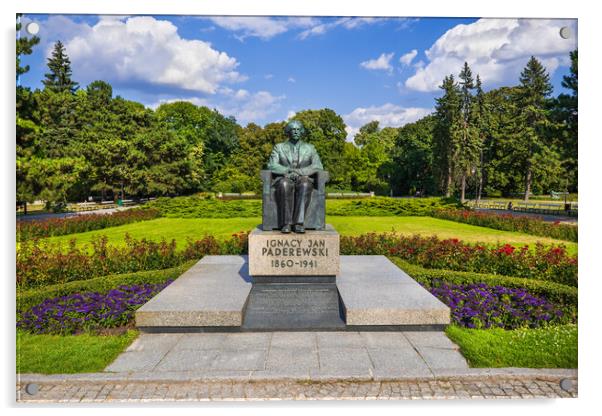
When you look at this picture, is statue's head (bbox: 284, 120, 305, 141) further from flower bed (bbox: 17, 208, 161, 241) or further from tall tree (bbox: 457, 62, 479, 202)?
tall tree (bbox: 457, 62, 479, 202)

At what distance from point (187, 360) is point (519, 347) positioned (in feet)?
13.4

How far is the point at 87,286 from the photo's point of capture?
291 inches

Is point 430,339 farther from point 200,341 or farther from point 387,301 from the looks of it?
point 200,341

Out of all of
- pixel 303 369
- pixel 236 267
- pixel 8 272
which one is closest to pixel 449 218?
pixel 236 267

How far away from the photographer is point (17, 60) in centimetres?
453

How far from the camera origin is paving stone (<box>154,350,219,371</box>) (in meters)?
4.29

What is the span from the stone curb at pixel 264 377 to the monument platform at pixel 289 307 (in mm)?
1218

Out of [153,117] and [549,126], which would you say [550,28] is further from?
[153,117]

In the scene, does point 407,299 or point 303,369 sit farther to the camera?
point 407,299

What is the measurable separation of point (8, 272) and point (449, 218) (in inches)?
809

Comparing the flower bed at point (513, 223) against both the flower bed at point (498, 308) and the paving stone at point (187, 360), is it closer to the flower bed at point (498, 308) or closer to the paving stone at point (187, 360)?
the flower bed at point (498, 308)

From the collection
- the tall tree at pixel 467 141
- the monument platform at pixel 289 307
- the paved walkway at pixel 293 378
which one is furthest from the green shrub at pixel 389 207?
the paved walkway at pixel 293 378

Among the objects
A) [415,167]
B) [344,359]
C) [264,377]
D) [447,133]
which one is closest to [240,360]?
[264,377]

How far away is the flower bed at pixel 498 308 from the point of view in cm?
577
